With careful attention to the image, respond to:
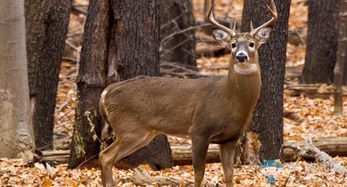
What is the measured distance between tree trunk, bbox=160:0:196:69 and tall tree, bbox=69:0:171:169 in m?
7.23

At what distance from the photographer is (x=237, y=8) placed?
25859 mm

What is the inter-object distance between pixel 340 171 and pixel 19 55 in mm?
3816

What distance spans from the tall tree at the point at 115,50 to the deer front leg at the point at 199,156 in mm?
1713

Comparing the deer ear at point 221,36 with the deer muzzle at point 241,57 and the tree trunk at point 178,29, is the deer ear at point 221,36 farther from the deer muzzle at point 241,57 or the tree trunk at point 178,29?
the tree trunk at point 178,29

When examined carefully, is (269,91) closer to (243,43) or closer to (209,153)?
(209,153)

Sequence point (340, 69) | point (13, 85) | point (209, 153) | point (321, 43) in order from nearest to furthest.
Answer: point (13, 85)
point (209, 153)
point (340, 69)
point (321, 43)

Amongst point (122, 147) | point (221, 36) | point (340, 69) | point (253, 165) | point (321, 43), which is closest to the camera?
point (221, 36)

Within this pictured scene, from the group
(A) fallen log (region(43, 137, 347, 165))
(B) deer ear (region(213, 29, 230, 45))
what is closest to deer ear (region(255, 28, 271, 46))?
(B) deer ear (region(213, 29, 230, 45))

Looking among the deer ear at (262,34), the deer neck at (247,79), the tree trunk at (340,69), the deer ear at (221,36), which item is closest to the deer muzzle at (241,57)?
the deer neck at (247,79)

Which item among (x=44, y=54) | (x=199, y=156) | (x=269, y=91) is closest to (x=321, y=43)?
(x=269, y=91)

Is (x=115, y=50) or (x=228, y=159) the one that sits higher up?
(x=115, y=50)

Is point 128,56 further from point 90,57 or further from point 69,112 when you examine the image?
point 69,112

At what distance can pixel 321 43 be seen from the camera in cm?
1712

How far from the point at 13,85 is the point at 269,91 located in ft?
10.3
